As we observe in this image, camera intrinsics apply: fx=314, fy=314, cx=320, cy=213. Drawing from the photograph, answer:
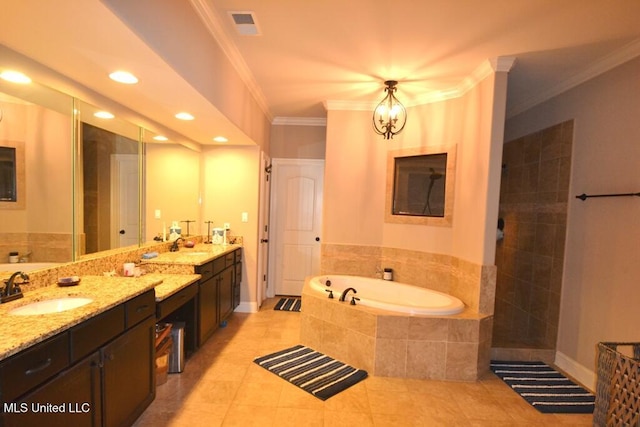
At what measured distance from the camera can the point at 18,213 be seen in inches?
70.3

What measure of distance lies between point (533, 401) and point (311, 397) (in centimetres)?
162

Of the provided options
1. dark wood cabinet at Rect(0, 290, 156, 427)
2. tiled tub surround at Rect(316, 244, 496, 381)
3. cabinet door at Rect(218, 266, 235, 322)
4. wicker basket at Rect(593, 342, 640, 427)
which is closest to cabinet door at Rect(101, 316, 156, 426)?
dark wood cabinet at Rect(0, 290, 156, 427)

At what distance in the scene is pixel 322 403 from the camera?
219 cm

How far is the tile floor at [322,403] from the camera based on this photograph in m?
2.03

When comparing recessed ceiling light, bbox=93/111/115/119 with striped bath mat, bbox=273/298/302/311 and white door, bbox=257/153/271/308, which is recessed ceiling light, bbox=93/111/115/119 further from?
striped bath mat, bbox=273/298/302/311

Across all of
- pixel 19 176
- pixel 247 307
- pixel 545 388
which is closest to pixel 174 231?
pixel 247 307

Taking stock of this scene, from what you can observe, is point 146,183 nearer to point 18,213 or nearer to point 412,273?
point 18,213

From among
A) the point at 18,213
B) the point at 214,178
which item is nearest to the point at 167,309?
the point at 18,213

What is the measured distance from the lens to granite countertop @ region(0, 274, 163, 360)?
1.16 m

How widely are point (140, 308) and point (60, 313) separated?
0.46 metres

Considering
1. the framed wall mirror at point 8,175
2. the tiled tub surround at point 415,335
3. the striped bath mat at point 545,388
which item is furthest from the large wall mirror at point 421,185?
the framed wall mirror at point 8,175

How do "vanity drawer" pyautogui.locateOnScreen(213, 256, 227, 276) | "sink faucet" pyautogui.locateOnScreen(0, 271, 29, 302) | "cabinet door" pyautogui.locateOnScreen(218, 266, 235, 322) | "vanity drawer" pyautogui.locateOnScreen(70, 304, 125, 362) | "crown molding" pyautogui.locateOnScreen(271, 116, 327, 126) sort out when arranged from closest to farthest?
"vanity drawer" pyautogui.locateOnScreen(70, 304, 125, 362), "sink faucet" pyautogui.locateOnScreen(0, 271, 29, 302), "vanity drawer" pyautogui.locateOnScreen(213, 256, 227, 276), "cabinet door" pyautogui.locateOnScreen(218, 266, 235, 322), "crown molding" pyautogui.locateOnScreen(271, 116, 327, 126)

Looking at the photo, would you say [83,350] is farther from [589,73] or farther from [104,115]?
[589,73]

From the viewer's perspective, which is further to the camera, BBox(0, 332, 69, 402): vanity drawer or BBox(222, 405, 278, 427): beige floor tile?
BBox(222, 405, 278, 427): beige floor tile
